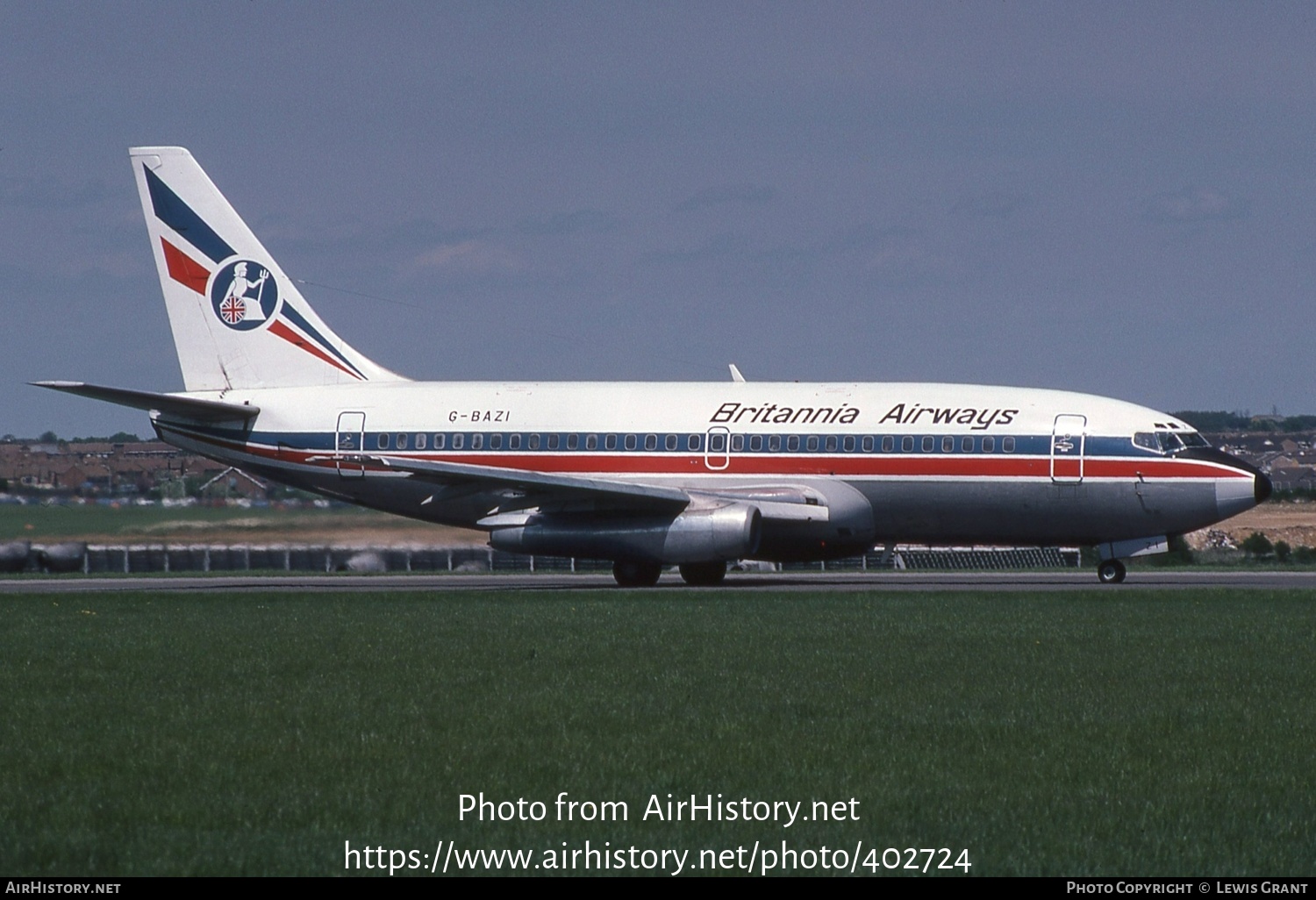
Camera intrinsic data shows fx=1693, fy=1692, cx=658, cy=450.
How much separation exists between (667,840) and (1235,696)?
23.3 ft

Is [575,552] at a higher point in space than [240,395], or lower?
lower

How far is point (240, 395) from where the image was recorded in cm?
3603

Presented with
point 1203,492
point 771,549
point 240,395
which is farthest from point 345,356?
point 1203,492

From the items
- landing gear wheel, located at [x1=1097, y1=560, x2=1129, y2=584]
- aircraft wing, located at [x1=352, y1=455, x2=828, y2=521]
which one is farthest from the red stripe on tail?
landing gear wheel, located at [x1=1097, y1=560, x2=1129, y2=584]

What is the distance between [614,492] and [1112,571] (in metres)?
9.39

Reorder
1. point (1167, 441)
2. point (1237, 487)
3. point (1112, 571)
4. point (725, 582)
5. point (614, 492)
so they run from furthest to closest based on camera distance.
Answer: point (725, 582) → point (1112, 571) → point (614, 492) → point (1167, 441) → point (1237, 487)

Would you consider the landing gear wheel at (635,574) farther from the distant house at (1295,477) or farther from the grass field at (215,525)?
the distant house at (1295,477)

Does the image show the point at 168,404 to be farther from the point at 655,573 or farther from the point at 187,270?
the point at 655,573

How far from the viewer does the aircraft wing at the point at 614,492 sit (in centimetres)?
3103

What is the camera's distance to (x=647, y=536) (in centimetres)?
3136

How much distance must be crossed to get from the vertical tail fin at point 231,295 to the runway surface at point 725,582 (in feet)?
14.8

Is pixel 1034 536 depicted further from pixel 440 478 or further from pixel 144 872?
pixel 144 872

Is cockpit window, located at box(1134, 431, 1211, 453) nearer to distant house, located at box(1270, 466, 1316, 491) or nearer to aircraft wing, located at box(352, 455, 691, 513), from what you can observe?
aircraft wing, located at box(352, 455, 691, 513)

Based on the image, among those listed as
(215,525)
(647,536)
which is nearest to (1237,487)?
(647,536)
